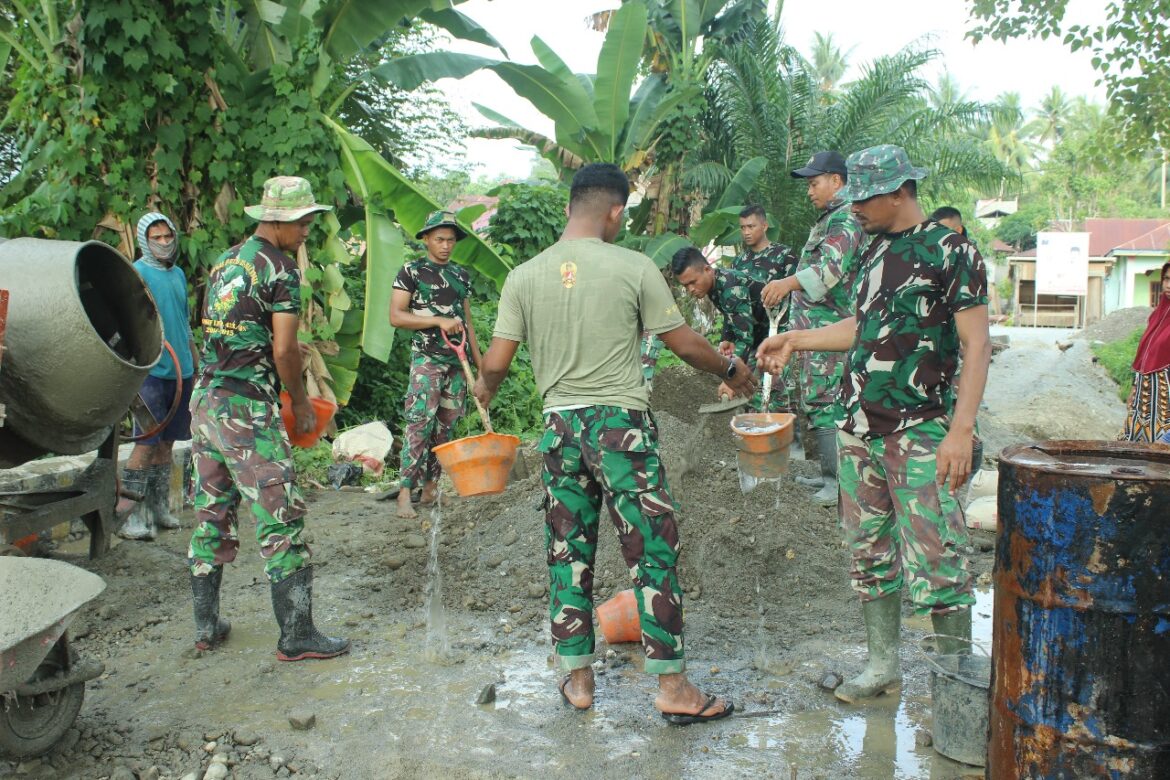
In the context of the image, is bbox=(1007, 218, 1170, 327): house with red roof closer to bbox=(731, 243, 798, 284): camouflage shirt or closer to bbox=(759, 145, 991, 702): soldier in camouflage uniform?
bbox=(731, 243, 798, 284): camouflage shirt

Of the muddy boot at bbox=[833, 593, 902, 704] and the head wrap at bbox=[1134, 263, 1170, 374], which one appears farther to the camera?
the head wrap at bbox=[1134, 263, 1170, 374]

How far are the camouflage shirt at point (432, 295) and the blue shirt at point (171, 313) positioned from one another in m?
1.48

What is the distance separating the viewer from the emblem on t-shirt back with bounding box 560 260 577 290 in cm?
361

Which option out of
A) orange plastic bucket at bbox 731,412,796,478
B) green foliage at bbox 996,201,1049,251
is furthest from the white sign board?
orange plastic bucket at bbox 731,412,796,478

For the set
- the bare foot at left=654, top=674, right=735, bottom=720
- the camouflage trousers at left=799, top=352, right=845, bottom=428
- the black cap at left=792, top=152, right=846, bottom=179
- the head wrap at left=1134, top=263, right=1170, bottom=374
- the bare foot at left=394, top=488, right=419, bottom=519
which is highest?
the black cap at left=792, top=152, right=846, bottom=179

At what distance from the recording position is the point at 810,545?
5879mm

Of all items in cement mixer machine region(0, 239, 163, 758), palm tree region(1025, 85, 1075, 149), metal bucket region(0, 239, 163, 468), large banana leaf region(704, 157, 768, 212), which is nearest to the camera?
cement mixer machine region(0, 239, 163, 758)

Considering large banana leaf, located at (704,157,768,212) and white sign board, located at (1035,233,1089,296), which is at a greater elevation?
large banana leaf, located at (704,157,768,212)

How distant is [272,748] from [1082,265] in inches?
1262

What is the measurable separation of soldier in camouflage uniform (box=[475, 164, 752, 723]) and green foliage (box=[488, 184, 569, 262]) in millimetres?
10154

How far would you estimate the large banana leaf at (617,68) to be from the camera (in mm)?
11188

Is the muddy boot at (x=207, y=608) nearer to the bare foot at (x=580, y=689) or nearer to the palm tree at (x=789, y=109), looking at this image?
the bare foot at (x=580, y=689)

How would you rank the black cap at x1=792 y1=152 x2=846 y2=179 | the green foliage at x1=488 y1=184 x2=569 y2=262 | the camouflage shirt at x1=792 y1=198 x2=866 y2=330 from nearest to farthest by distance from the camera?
1. the camouflage shirt at x1=792 y1=198 x2=866 y2=330
2. the black cap at x1=792 y1=152 x2=846 y2=179
3. the green foliage at x1=488 y1=184 x2=569 y2=262

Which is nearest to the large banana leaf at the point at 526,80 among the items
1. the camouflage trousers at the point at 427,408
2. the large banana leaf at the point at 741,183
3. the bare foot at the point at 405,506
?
the large banana leaf at the point at 741,183
